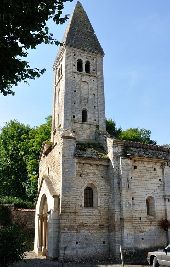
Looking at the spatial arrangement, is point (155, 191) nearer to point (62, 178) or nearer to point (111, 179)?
point (111, 179)

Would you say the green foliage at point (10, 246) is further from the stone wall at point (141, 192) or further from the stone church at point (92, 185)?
the stone wall at point (141, 192)

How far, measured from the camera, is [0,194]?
4034 centimetres

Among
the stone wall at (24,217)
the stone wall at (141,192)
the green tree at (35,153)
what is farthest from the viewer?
the green tree at (35,153)

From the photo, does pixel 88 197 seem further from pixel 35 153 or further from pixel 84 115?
pixel 35 153

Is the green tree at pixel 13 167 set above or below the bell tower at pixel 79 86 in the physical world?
below

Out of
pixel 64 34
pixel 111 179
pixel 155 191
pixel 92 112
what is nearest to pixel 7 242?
pixel 111 179

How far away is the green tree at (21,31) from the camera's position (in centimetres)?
967

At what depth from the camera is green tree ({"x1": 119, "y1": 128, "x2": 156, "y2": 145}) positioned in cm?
3906

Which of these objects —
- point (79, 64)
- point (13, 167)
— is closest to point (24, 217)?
point (13, 167)

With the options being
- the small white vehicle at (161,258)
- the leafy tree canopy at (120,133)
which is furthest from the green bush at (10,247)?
the leafy tree canopy at (120,133)

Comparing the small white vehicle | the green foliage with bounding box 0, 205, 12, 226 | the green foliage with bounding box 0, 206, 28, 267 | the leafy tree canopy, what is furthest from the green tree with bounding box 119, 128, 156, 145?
the green foliage with bounding box 0, 206, 28, 267

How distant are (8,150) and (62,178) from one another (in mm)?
23536

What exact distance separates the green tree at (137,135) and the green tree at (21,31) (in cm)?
2693

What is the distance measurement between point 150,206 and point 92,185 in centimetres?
458
